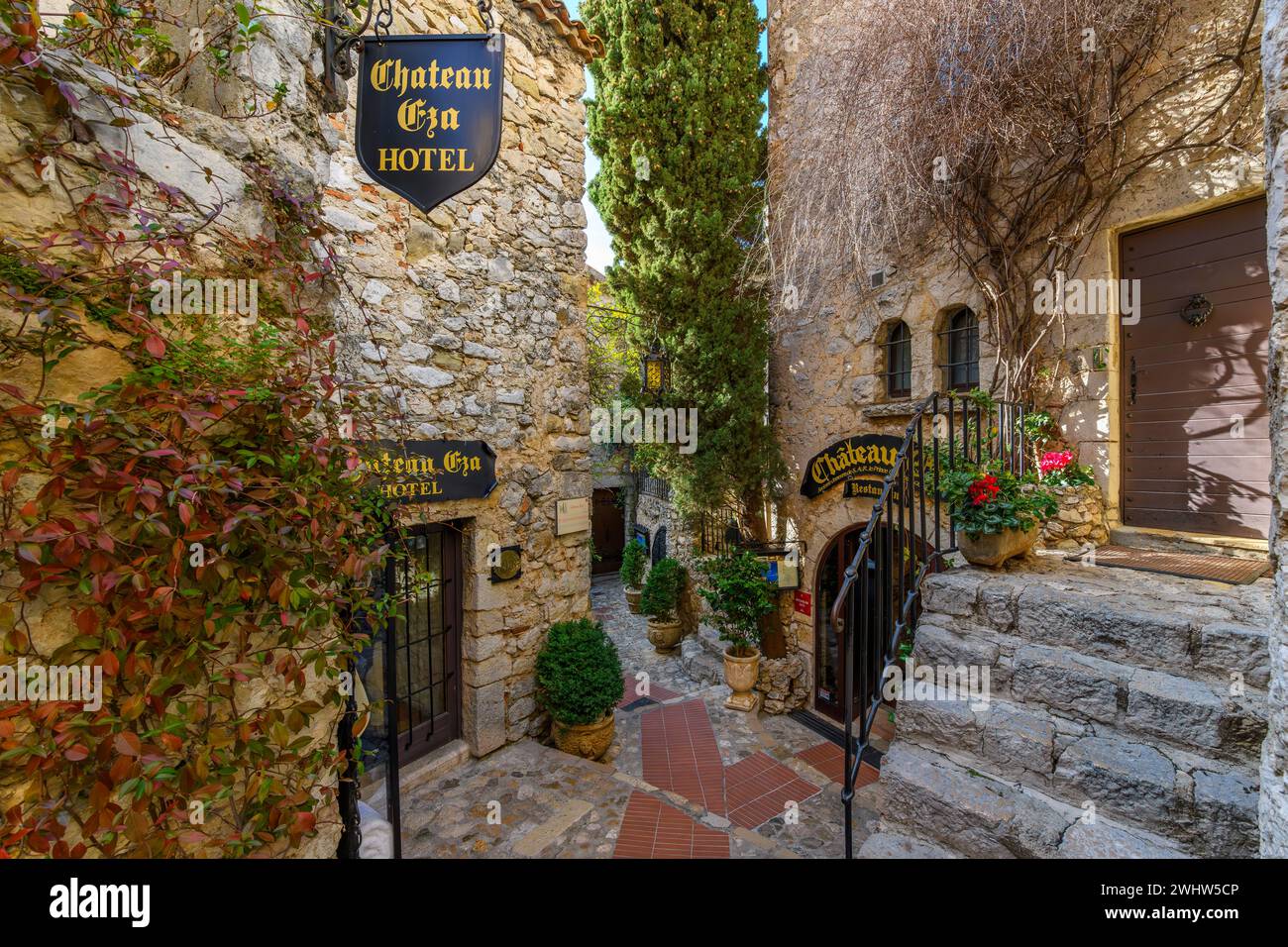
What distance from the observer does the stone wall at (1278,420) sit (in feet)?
4.43

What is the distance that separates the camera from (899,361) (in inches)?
220

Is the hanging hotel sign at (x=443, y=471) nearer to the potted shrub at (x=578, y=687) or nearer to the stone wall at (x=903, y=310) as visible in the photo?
the potted shrub at (x=578, y=687)

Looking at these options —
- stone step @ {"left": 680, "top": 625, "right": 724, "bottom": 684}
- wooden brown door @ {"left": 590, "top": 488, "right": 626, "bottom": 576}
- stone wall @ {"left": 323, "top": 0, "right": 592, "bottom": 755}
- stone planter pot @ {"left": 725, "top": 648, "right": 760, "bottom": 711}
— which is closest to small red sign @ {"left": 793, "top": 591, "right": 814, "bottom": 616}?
stone planter pot @ {"left": 725, "top": 648, "right": 760, "bottom": 711}

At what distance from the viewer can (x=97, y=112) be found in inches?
49.1

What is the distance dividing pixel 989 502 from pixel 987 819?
1.77 meters

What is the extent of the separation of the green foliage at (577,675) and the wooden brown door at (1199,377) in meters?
4.46

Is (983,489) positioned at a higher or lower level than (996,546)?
higher

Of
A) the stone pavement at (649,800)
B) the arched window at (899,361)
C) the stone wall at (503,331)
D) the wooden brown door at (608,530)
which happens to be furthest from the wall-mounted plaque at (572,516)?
the wooden brown door at (608,530)

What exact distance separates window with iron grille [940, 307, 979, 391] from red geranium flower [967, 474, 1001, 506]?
2089 millimetres

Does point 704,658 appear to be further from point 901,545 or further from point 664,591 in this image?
point 901,545

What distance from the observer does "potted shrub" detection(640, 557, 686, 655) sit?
8539 mm

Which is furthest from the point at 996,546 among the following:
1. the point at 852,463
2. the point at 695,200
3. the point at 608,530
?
the point at 608,530

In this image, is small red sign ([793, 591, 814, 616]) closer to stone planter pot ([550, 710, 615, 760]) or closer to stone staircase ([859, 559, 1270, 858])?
stone planter pot ([550, 710, 615, 760])

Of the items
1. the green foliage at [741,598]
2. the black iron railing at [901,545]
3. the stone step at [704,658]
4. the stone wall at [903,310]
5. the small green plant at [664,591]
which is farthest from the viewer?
the small green plant at [664,591]
